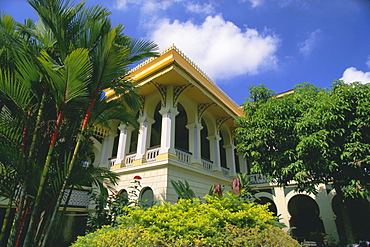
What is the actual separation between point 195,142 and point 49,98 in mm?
6536

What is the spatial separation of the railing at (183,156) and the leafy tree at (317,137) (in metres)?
2.49

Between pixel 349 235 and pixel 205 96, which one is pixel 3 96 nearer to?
pixel 205 96

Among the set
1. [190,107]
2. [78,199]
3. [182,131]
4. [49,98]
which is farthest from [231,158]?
[49,98]

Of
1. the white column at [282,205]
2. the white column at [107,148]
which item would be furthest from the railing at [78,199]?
the white column at [282,205]

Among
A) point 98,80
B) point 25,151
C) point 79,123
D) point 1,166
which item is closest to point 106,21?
point 98,80

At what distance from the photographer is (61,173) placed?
3.48 meters

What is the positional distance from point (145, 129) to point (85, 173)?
5.54 metres

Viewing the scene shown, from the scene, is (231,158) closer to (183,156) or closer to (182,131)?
(182,131)

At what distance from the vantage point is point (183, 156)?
8.91 metres

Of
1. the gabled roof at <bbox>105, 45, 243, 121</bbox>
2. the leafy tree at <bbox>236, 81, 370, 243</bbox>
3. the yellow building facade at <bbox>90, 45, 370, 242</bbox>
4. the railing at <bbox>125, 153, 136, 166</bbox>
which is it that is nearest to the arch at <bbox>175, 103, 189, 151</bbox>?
the yellow building facade at <bbox>90, 45, 370, 242</bbox>

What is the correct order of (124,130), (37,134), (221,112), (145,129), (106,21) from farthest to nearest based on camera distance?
(221,112), (124,130), (145,129), (106,21), (37,134)

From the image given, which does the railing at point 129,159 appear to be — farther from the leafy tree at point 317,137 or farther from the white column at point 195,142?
the leafy tree at point 317,137

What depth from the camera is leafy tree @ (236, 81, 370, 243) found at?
6184 millimetres

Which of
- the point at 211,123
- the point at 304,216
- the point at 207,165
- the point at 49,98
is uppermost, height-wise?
the point at 211,123
